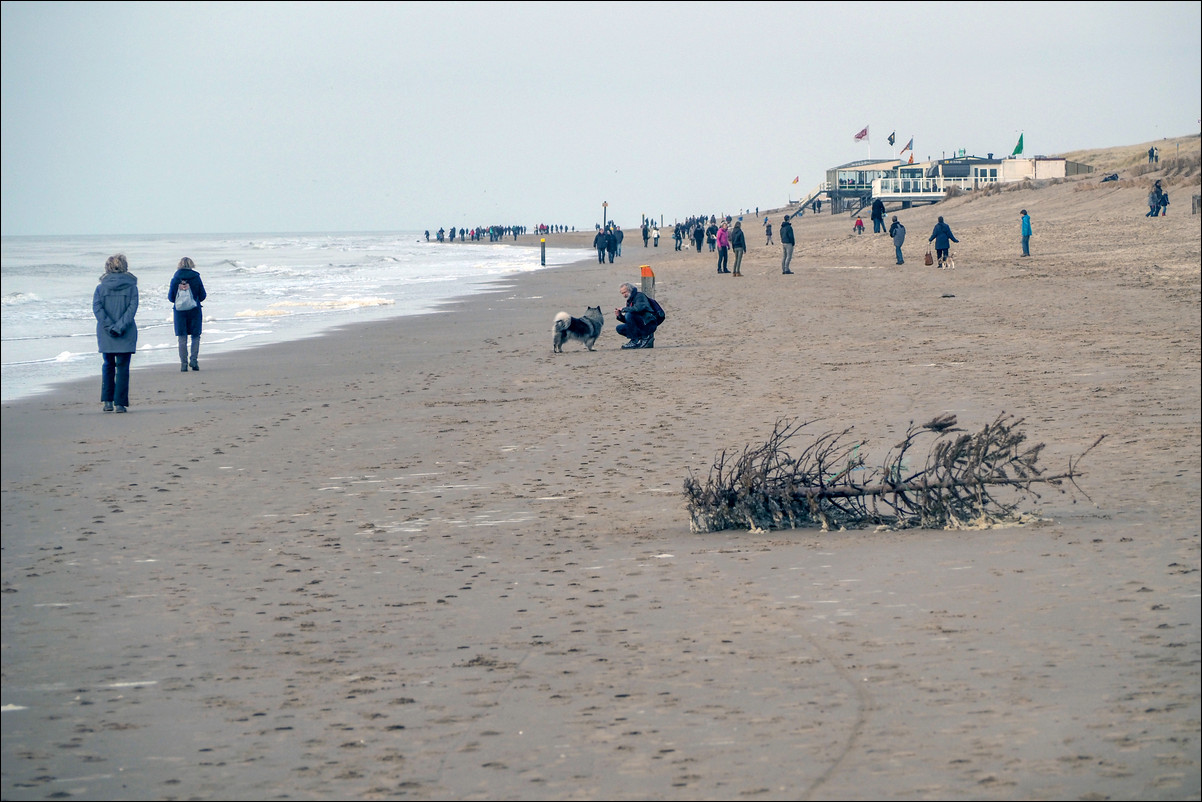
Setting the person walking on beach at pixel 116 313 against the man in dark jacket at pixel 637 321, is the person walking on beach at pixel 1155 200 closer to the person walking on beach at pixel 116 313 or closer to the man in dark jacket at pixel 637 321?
the man in dark jacket at pixel 637 321

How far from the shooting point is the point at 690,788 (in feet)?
11.5

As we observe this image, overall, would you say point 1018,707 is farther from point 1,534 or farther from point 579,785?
point 1,534

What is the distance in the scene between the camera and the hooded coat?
12133 mm

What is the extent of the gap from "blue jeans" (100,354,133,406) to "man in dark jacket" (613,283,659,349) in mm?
6944

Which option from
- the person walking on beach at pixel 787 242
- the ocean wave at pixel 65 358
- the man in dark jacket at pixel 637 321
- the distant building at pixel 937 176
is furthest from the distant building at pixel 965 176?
the ocean wave at pixel 65 358

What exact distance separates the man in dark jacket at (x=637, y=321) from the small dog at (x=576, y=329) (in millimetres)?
376

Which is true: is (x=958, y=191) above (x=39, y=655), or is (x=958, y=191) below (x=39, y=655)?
above

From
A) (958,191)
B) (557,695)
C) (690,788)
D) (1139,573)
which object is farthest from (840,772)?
(958,191)

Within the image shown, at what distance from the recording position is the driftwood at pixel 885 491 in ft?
21.2

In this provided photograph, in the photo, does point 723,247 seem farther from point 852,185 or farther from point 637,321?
point 852,185

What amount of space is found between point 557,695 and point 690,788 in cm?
92

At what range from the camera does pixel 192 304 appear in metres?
15.9

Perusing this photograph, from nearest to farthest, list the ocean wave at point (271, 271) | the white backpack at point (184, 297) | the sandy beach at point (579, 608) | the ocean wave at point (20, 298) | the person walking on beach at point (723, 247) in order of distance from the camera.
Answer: the sandy beach at point (579, 608), the white backpack at point (184, 297), the ocean wave at point (20, 298), the person walking on beach at point (723, 247), the ocean wave at point (271, 271)

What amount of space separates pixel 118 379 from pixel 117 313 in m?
0.73
